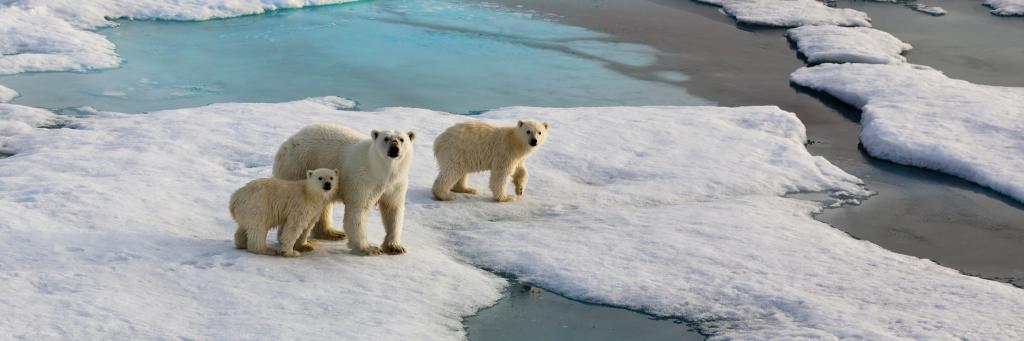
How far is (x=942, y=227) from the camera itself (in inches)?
411

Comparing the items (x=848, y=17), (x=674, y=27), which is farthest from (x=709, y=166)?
(x=848, y=17)

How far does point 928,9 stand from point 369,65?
1443cm

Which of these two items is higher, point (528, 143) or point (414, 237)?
point (528, 143)

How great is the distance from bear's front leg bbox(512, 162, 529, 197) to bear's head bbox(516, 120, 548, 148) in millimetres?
412

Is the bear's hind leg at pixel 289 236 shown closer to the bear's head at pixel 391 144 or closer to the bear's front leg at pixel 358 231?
the bear's front leg at pixel 358 231

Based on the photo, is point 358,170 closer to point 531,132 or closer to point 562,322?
point 562,322

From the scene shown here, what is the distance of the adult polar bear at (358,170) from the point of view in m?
7.62

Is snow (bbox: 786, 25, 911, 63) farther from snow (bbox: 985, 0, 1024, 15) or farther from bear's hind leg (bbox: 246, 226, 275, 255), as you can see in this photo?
bear's hind leg (bbox: 246, 226, 275, 255)

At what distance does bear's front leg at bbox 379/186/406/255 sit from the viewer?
7.96m

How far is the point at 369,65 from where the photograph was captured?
16.9 metres

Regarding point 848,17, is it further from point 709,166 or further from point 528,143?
point 528,143

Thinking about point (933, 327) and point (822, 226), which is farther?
point (822, 226)

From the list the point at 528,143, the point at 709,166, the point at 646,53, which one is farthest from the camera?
the point at 646,53

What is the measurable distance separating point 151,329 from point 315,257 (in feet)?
5.74
